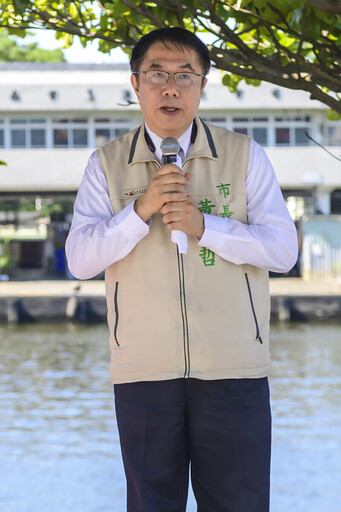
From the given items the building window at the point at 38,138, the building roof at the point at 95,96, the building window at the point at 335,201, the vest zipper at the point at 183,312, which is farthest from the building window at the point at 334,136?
the vest zipper at the point at 183,312

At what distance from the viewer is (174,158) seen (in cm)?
216

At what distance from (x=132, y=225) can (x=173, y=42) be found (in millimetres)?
445

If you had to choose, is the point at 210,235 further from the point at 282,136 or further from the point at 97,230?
the point at 282,136

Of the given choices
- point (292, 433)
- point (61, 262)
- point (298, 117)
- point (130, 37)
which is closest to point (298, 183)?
point (298, 117)

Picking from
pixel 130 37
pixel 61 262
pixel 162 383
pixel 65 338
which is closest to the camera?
pixel 162 383

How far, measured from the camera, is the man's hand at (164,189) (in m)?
2.09

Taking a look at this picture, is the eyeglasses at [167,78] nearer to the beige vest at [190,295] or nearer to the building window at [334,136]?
the beige vest at [190,295]

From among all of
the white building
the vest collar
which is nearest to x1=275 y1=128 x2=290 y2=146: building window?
the white building

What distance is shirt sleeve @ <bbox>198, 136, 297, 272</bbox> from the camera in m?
2.20

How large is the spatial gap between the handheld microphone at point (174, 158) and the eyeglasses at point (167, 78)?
15 cm

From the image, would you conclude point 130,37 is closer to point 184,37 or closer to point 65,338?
point 184,37

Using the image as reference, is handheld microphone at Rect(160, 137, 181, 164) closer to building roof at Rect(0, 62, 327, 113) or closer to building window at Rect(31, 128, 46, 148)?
building roof at Rect(0, 62, 327, 113)

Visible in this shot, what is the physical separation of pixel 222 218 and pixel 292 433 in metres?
8.23

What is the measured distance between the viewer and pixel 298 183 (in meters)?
33.3
